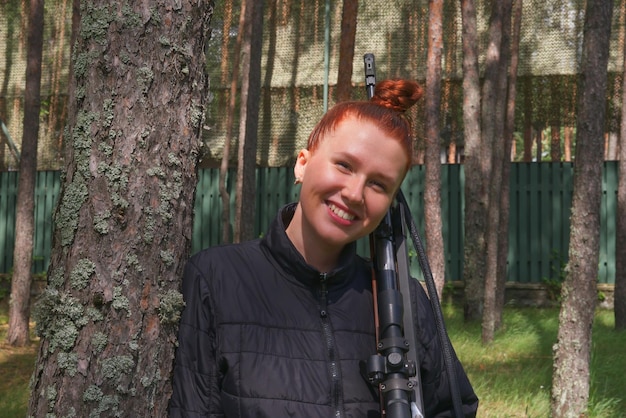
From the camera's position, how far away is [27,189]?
10336mm

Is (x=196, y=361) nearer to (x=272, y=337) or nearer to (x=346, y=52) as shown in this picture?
(x=272, y=337)

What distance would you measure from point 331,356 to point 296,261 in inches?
10.5

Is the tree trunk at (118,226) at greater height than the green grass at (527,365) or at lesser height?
greater

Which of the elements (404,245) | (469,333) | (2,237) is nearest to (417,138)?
(469,333)

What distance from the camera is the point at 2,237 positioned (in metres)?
15.4

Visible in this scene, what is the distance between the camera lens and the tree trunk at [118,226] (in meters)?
2.13

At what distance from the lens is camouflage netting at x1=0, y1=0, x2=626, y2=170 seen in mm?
12492

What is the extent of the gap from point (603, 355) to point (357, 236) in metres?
7.04

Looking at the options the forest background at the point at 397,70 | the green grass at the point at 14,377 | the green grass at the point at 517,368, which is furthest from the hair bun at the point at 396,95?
the forest background at the point at 397,70

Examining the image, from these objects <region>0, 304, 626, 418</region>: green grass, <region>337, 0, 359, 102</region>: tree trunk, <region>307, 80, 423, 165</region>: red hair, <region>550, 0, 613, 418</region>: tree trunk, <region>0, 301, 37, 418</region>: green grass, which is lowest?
<region>0, 301, 37, 418</region>: green grass

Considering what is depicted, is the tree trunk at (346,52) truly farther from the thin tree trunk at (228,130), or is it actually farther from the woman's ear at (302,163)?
the woman's ear at (302,163)

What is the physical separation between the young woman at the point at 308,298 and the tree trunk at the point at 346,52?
8143mm

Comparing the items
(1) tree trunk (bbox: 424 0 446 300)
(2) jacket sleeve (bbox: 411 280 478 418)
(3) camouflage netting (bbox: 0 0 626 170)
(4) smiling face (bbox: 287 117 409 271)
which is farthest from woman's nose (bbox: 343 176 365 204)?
(3) camouflage netting (bbox: 0 0 626 170)

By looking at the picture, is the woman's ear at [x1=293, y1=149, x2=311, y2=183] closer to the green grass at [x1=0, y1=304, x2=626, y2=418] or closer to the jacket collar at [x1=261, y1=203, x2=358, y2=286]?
the jacket collar at [x1=261, y1=203, x2=358, y2=286]
